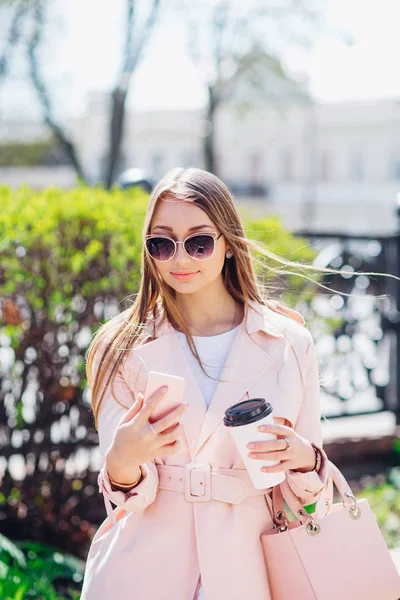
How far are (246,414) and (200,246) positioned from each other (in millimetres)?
500

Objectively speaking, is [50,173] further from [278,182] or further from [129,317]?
[129,317]

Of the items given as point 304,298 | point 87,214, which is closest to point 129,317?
point 87,214

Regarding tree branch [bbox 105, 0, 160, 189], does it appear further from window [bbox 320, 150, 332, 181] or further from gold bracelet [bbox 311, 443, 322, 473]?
window [bbox 320, 150, 332, 181]

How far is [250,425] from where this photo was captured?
1672 millimetres

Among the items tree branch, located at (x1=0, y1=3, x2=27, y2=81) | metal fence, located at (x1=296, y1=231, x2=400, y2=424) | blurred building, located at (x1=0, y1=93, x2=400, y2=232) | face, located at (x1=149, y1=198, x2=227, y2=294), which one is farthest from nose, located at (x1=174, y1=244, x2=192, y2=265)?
blurred building, located at (x1=0, y1=93, x2=400, y2=232)

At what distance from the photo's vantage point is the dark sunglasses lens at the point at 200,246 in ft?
6.53

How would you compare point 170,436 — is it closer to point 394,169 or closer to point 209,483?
point 209,483

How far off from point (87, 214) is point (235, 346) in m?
2.09

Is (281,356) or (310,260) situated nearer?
(281,356)

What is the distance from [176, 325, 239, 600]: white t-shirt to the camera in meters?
2.04

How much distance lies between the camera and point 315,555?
6.17ft

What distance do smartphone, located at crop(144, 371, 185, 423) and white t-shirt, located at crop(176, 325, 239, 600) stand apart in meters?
0.31

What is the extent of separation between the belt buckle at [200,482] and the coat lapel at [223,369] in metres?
0.04

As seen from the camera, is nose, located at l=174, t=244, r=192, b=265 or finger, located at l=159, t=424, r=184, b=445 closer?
finger, located at l=159, t=424, r=184, b=445
